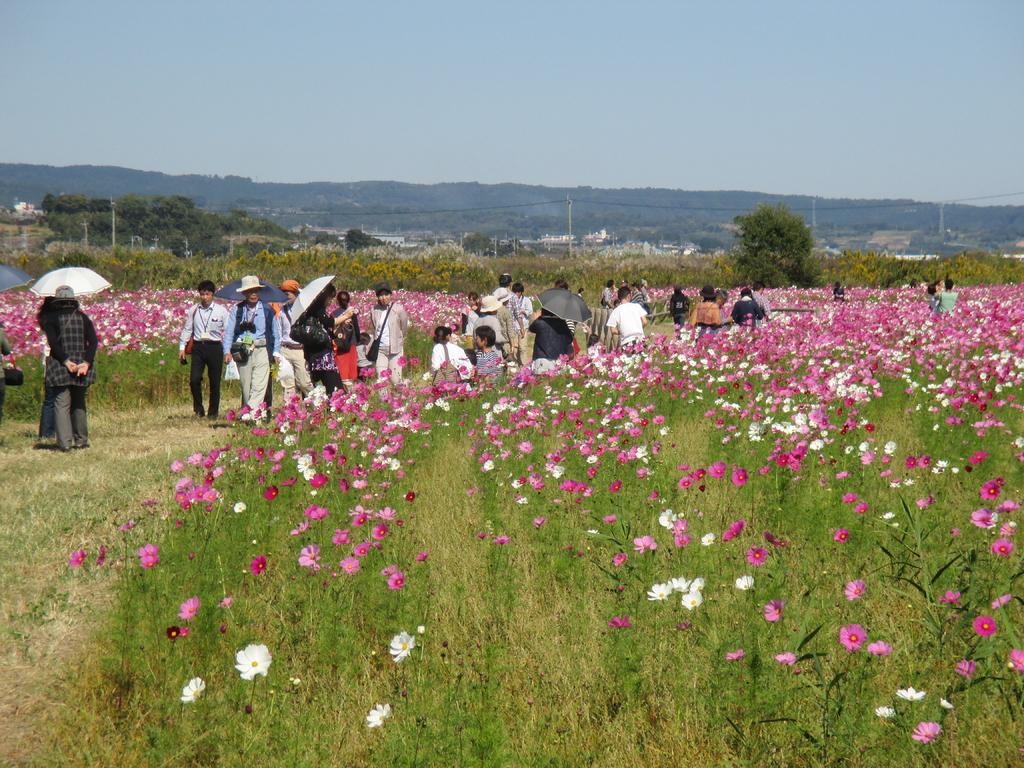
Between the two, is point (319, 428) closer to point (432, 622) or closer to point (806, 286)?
point (432, 622)

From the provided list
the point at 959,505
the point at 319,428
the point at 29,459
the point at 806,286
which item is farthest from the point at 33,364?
the point at 806,286

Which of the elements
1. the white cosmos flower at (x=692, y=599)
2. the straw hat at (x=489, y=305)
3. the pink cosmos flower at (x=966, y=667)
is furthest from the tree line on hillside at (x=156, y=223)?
the pink cosmos flower at (x=966, y=667)

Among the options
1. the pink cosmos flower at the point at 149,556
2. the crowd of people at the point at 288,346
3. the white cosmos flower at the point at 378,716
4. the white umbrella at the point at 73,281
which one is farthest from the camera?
the white umbrella at the point at 73,281

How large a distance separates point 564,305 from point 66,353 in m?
5.92

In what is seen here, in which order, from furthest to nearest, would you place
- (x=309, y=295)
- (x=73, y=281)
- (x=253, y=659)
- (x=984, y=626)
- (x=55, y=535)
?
(x=73, y=281) < (x=309, y=295) < (x=55, y=535) < (x=253, y=659) < (x=984, y=626)

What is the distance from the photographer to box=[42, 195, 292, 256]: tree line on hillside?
14038 cm

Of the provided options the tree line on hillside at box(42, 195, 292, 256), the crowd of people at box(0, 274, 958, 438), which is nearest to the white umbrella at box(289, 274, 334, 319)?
the crowd of people at box(0, 274, 958, 438)

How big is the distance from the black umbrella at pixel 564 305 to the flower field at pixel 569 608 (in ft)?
15.6

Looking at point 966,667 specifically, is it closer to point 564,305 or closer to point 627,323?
point 564,305

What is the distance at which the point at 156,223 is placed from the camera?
487ft

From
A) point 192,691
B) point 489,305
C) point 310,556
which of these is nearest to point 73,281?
point 489,305

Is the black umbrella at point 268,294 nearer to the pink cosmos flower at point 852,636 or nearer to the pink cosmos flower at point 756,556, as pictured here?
the pink cosmos flower at point 756,556

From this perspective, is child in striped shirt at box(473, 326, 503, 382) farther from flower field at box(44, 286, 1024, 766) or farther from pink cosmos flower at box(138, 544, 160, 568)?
pink cosmos flower at box(138, 544, 160, 568)

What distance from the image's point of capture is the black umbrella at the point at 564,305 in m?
13.5
